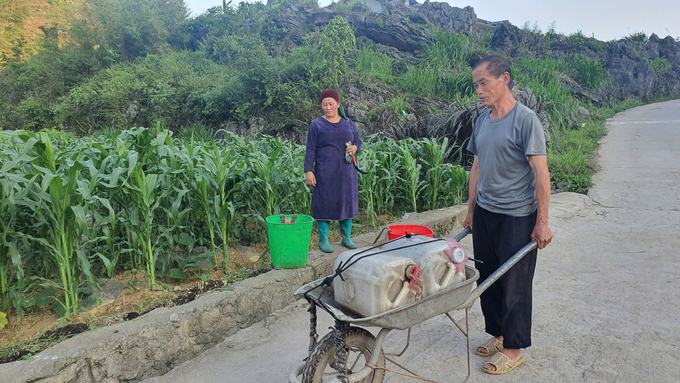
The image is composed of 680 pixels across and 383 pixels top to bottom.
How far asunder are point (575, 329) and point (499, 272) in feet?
3.80

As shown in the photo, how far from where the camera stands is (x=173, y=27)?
25.8 meters

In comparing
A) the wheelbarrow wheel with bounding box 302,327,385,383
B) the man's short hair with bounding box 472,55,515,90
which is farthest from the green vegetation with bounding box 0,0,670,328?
the man's short hair with bounding box 472,55,515,90

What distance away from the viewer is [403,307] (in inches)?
71.0

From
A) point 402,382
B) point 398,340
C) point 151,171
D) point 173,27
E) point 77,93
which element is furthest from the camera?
point 173,27

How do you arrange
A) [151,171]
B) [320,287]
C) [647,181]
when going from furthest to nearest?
[647,181] → [151,171] → [320,287]

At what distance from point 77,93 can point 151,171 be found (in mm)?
18435

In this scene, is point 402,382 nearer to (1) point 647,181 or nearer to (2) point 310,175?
(2) point 310,175

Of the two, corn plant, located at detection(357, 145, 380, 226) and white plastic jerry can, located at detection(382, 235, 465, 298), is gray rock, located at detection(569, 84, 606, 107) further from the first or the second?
white plastic jerry can, located at detection(382, 235, 465, 298)

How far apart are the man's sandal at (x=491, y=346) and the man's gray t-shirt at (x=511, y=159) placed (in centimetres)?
83

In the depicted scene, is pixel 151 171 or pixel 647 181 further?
pixel 647 181

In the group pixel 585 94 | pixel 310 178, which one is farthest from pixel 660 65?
pixel 310 178

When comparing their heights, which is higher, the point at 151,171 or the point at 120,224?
the point at 151,171

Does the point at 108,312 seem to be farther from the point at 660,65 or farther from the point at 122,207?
the point at 660,65

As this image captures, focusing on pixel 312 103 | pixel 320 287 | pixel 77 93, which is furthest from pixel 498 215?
pixel 77 93
